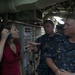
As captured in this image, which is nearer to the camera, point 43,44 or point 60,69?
point 60,69

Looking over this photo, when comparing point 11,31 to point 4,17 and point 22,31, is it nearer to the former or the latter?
point 22,31

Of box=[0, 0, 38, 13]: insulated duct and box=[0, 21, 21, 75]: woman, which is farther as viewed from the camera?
box=[0, 0, 38, 13]: insulated duct

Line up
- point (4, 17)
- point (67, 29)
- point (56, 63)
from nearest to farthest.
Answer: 1. point (67, 29)
2. point (56, 63)
3. point (4, 17)

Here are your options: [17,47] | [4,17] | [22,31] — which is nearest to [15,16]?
[4,17]

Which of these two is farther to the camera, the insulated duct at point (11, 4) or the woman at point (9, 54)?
the insulated duct at point (11, 4)

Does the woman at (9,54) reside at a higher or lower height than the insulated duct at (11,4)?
lower

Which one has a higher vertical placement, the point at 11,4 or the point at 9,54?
the point at 11,4

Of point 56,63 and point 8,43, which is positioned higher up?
point 8,43

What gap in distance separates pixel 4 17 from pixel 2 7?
49 cm

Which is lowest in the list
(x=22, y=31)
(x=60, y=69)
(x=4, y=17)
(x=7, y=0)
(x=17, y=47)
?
(x=60, y=69)

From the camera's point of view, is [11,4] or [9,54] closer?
[9,54]

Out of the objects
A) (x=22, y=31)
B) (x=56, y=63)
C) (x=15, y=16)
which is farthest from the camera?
(x=15, y=16)

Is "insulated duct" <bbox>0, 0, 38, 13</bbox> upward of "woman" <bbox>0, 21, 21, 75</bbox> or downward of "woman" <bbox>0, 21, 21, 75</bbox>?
upward

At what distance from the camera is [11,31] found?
2.28 metres
